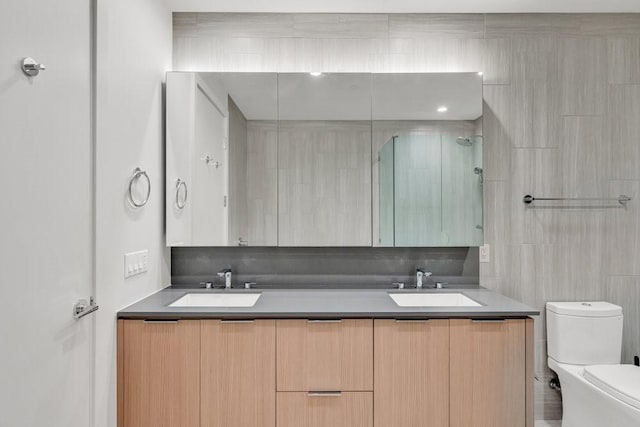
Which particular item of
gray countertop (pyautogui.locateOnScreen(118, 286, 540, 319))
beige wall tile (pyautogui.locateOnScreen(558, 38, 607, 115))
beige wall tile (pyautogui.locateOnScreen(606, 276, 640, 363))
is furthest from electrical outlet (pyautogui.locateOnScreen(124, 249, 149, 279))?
beige wall tile (pyautogui.locateOnScreen(606, 276, 640, 363))

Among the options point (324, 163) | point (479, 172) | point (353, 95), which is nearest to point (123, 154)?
point (324, 163)

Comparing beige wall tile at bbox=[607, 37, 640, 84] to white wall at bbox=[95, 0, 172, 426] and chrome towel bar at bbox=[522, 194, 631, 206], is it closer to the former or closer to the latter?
chrome towel bar at bbox=[522, 194, 631, 206]

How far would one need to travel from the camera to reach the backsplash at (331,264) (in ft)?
7.84

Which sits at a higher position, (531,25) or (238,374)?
(531,25)

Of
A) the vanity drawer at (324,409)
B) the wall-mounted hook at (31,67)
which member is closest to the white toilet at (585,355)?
the vanity drawer at (324,409)

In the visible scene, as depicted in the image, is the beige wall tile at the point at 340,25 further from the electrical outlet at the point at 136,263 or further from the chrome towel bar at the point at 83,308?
the chrome towel bar at the point at 83,308

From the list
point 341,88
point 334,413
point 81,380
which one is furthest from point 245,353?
point 341,88

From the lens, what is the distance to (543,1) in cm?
225

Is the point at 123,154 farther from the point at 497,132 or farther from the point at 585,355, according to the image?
the point at 585,355

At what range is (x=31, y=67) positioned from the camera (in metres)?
1.16

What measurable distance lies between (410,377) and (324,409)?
426 millimetres

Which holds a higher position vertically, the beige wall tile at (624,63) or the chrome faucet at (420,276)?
the beige wall tile at (624,63)

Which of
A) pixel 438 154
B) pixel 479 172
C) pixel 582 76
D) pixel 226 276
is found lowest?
pixel 226 276

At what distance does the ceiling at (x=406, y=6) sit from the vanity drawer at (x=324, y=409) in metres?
2.14
